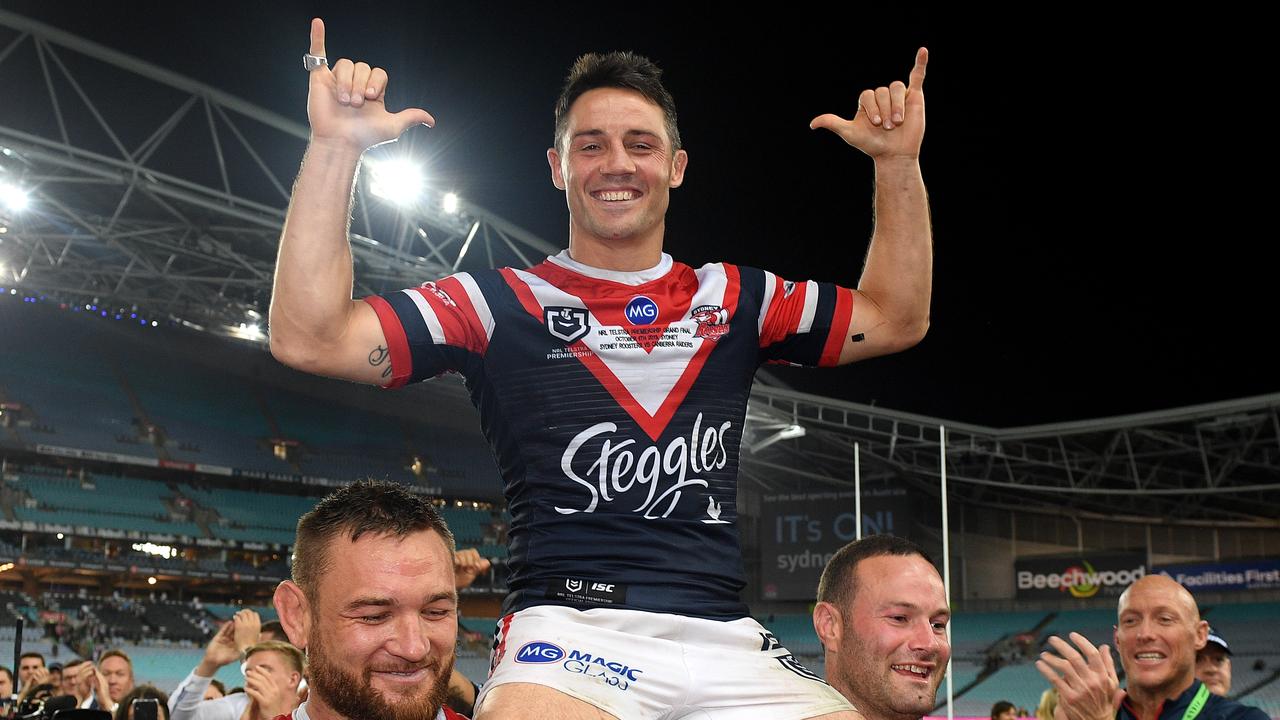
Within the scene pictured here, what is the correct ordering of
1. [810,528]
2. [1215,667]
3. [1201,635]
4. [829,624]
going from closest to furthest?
[829,624]
[1201,635]
[1215,667]
[810,528]

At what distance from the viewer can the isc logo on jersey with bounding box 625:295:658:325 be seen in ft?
8.93

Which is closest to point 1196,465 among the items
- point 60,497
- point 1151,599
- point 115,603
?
point 1151,599

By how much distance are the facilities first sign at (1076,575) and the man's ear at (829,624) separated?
2668cm

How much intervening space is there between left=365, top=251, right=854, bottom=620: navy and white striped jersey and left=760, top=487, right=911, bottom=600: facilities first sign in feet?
78.1

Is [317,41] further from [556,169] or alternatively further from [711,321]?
[711,321]

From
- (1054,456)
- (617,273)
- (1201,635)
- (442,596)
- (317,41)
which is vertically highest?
(1054,456)

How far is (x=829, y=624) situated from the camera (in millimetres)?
3693

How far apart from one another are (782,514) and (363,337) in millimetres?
25167

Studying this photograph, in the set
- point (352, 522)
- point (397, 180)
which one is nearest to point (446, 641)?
point (352, 522)

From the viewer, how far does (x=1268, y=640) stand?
2756 cm

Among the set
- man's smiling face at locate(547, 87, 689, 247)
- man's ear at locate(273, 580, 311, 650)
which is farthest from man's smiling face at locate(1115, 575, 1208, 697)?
man's ear at locate(273, 580, 311, 650)

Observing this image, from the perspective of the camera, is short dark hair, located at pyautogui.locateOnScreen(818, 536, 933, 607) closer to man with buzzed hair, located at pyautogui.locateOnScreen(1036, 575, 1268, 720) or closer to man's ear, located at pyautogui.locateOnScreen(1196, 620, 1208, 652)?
man with buzzed hair, located at pyautogui.locateOnScreen(1036, 575, 1268, 720)

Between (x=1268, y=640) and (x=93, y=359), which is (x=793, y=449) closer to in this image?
(x=1268, y=640)

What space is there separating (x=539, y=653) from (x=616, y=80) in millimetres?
1379
